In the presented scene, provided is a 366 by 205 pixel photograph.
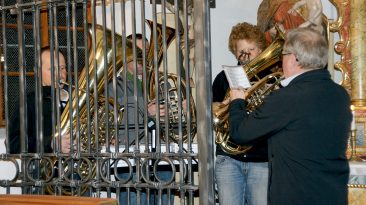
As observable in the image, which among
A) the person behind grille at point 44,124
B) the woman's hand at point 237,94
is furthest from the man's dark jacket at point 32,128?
the woman's hand at point 237,94

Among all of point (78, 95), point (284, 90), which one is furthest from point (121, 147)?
point (284, 90)

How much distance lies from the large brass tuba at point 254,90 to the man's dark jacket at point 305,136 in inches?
23.0

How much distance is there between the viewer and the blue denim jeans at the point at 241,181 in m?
4.52

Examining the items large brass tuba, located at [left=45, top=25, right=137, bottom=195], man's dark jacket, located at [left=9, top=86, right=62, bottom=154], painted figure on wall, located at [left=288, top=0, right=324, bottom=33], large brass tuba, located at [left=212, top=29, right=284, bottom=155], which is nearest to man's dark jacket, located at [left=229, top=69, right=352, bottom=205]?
large brass tuba, located at [left=212, top=29, right=284, bottom=155]

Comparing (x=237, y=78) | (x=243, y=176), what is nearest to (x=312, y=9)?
(x=243, y=176)

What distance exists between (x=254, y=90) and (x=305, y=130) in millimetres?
733

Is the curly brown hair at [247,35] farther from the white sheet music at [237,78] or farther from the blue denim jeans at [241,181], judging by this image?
the white sheet music at [237,78]

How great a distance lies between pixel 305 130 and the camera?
138 inches

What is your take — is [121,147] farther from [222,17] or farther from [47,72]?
[222,17]

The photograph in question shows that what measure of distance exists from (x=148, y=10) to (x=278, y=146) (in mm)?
3680

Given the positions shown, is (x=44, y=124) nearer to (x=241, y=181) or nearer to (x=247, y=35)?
(x=241, y=181)

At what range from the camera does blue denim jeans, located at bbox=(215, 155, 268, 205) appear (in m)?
4.52

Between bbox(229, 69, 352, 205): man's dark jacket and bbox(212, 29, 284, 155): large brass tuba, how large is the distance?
59cm

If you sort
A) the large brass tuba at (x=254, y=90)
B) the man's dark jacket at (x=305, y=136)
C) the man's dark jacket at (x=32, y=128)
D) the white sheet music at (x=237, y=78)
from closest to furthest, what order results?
the man's dark jacket at (x=305, y=136) < the white sheet music at (x=237, y=78) < the large brass tuba at (x=254, y=90) < the man's dark jacket at (x=32, y=128)
